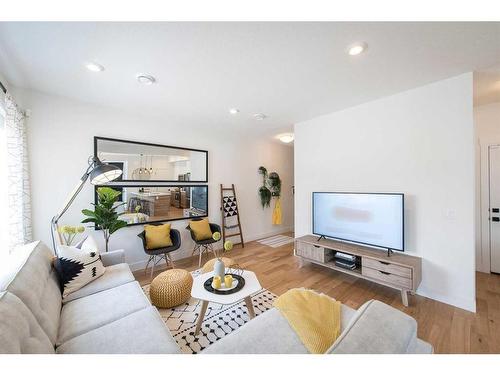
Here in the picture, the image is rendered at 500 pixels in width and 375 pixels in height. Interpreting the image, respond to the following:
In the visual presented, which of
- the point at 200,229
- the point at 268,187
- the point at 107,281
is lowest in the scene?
the point at 107,281

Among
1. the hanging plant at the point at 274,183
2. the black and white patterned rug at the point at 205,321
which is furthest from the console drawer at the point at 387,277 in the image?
the hanging plant at the point at 274,183

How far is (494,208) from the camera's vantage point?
2734mm

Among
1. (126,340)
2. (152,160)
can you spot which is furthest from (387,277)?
(152,160)

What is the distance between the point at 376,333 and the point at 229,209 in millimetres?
3517

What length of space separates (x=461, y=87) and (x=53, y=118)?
4.64 meters

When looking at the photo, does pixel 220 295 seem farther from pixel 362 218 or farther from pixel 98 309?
pixel 362 218

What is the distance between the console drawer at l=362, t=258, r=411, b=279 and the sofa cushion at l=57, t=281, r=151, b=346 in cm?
234

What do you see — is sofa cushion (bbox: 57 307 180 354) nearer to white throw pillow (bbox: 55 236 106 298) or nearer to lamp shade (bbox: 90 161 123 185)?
white throw pillow (bbox: 55 236 106 298)

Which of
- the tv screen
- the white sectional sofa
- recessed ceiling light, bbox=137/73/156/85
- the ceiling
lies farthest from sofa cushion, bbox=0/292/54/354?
the tv screen

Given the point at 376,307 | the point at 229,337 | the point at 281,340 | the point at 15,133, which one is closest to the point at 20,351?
the point at 229,337

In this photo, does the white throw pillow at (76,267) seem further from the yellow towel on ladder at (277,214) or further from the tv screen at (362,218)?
the yellow towel on ladder at (277,214)
